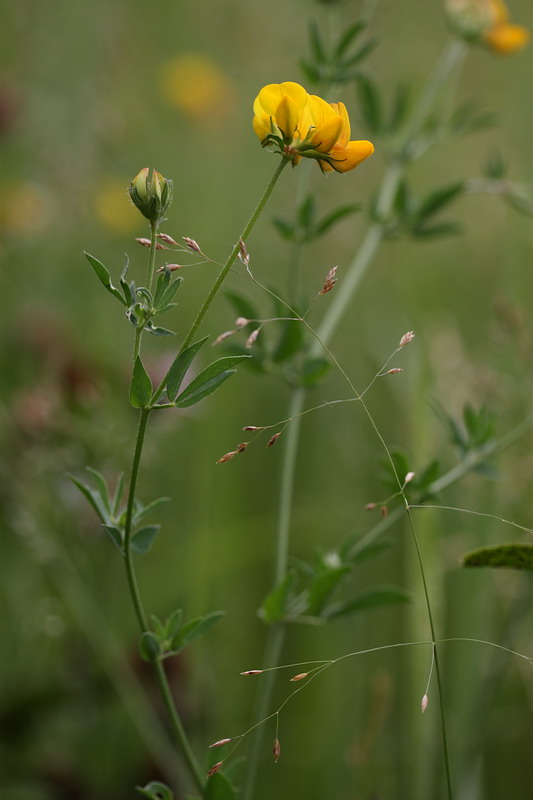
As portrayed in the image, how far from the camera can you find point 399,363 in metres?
2.01

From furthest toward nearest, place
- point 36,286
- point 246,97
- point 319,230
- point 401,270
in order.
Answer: point 246,97 → point 401,270 → point 36,286 → point 319,230

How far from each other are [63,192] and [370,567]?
1.31 m

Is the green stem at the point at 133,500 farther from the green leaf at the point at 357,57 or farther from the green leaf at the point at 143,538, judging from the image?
the green leaf at the point at 357,57

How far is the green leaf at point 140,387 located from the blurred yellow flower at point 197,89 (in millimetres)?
2689

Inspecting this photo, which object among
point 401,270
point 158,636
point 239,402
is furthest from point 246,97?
point 158,636

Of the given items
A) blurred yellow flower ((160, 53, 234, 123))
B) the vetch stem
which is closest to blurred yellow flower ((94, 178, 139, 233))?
blurred yellow flower ((160, 53, 234, 123))

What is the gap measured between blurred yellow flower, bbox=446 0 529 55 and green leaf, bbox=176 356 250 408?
0.99m

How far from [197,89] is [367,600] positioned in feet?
8.96

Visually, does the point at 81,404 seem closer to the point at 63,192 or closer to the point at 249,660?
the point at 249,660

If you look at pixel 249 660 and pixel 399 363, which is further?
pixel 399 363

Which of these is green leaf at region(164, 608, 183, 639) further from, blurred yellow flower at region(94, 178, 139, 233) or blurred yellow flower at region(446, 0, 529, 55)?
blurred yellow flower at region(94, 178, 139, 233)

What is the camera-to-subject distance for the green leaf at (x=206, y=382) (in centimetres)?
80

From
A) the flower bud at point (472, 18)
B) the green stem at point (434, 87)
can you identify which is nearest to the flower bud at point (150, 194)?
the green stem at point (434, 87)

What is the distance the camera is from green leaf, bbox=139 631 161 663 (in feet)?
2.76
